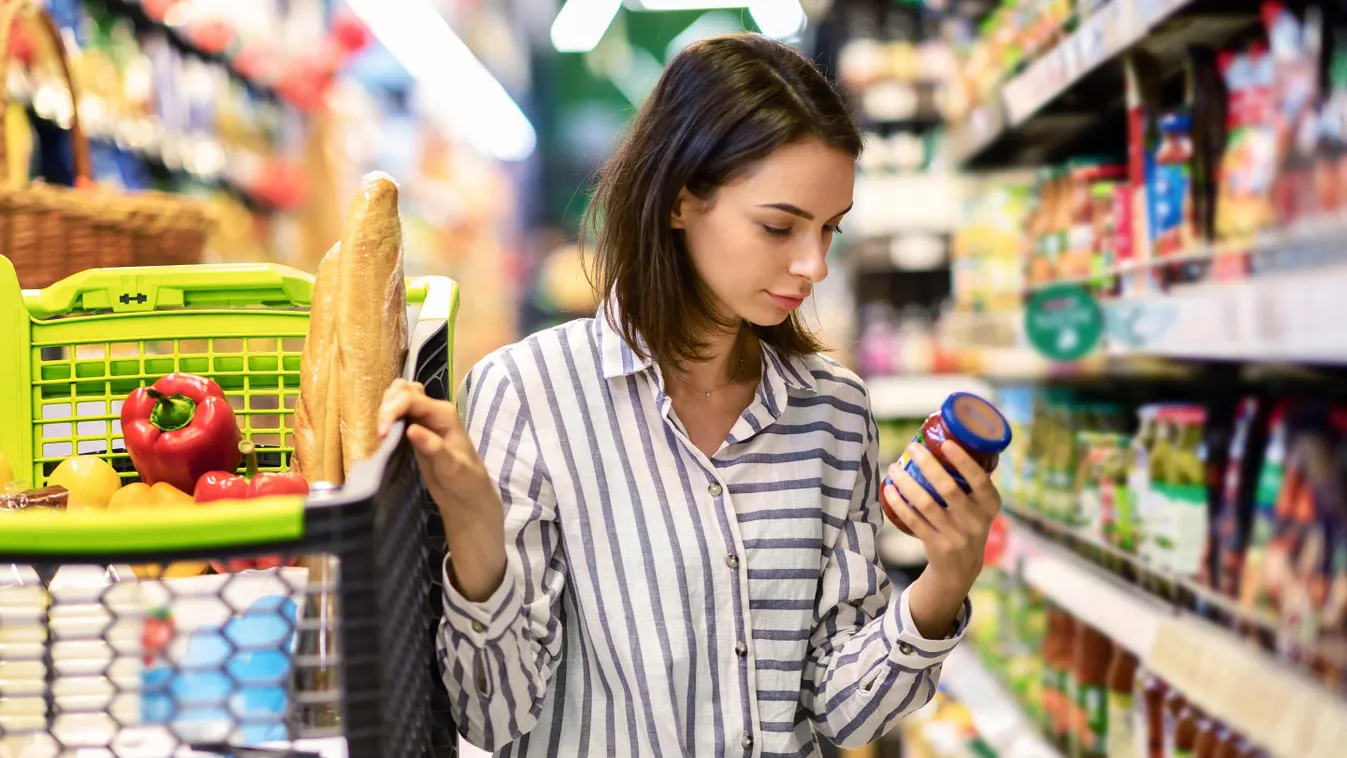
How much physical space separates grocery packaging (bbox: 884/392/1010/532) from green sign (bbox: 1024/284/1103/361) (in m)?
0.95

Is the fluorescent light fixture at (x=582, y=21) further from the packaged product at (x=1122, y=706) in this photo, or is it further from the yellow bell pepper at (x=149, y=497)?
the yellow bell pepper at (x=149, y=497)

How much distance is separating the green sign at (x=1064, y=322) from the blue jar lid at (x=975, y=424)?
3.10 ft

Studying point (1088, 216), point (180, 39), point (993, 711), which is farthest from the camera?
point (180, 39)

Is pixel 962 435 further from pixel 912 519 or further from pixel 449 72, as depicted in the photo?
pixel 449 72

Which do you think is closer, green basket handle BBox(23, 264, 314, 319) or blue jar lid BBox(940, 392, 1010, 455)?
blue jar lid BBox(940, 392, 1010, 455)

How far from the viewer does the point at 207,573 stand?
4.23 feet

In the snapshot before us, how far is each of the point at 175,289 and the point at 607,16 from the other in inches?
305

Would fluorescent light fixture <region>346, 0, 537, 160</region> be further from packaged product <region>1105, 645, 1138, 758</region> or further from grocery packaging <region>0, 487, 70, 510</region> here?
grocery packaging <region>0, 487, 70, 510</region>

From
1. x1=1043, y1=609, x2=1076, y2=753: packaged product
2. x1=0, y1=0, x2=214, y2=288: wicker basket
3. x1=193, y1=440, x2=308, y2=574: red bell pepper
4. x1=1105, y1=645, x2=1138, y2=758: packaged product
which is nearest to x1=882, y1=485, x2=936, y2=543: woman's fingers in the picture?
x1=193, y1=440, x2=308, y2=574: red bell pepper

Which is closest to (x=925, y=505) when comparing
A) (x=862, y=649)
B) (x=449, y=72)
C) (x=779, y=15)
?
(x=862, y=649)

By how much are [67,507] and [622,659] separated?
0.63 m

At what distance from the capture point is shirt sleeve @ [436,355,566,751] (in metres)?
1.26

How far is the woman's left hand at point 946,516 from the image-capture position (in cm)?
132

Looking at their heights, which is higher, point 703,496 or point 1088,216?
point 1088,216
